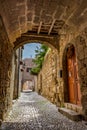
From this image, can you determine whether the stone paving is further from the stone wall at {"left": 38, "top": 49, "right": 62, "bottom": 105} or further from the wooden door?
the stone wall at {"left": 38, "top": 49, "right": 62, "bottom": 105}

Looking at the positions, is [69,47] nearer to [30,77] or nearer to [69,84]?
[69,84]

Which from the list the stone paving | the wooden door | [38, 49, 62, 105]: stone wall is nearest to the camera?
the stone paving

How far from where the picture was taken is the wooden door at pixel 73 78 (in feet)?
13.1

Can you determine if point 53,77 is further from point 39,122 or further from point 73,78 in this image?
point 39,122

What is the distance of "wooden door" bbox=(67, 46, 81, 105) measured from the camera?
4.01m

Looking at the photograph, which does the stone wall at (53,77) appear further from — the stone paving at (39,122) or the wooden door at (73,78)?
the stone paving at (39,122)

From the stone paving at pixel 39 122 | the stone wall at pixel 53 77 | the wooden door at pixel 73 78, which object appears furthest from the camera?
the stone wall at pixel 53 77

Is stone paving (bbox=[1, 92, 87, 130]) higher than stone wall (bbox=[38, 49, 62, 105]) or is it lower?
lower

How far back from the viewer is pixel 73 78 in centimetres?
425

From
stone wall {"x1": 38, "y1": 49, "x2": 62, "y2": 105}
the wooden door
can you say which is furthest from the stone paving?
stone wall {"x1": 38, "y1": 49, "x2": 62, "y2": 105}

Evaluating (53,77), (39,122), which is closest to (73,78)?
(39,122)

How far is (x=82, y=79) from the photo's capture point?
10.4 ft

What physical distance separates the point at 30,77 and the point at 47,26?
76.0ft

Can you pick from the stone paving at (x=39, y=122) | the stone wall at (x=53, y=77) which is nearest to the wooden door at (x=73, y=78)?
the stone paving at (x=39, y=122)
